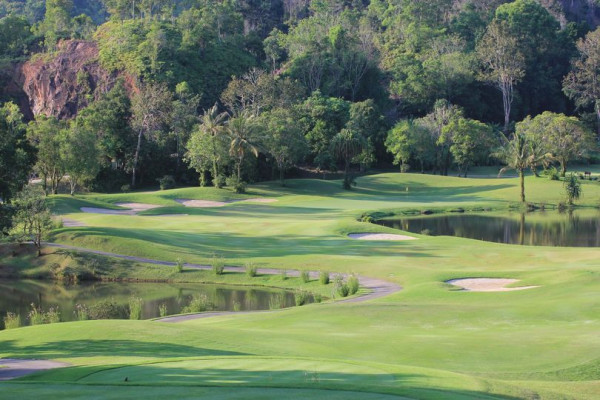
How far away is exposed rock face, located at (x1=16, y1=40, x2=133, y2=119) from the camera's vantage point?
11656 centimetres

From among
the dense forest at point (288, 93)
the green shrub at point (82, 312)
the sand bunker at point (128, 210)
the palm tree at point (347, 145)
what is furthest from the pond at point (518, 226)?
the green shrub at point (82, 312)

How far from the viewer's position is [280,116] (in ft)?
315

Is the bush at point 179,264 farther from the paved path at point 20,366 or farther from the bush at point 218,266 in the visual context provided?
the paved path at point 20,366

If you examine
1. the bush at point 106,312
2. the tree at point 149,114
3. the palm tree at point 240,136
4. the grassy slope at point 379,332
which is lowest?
the bush at point 106,312

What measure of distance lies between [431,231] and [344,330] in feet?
134

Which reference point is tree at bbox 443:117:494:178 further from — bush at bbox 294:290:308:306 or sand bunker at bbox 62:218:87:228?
bush at bbox 294:290:308:306

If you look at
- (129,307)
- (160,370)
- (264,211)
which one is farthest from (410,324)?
(264,211)

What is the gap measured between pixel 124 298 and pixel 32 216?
10820mm

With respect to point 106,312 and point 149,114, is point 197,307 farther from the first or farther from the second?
point 149,114

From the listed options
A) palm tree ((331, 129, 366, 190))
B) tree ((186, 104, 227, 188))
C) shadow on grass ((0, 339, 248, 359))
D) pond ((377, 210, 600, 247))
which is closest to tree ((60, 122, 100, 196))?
tree ((186, 104, 227, 188))

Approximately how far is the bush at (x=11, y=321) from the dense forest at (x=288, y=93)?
4596cm

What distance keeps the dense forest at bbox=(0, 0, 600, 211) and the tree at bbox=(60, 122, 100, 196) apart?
18 centimetres

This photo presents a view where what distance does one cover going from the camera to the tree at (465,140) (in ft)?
338

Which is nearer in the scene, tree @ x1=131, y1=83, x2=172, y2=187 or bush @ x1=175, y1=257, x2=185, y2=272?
bush @ x1=175, y1=257, x2=185, y2=272
